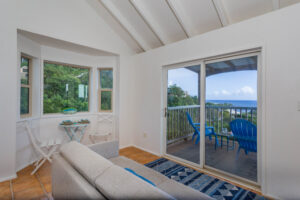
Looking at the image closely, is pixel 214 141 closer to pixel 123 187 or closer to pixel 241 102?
pixel 241 102

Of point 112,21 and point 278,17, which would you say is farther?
point 112,21

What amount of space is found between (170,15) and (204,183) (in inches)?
117

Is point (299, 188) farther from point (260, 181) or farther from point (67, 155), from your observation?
point (67, 155)

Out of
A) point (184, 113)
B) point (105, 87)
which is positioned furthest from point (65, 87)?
point (184, 113)

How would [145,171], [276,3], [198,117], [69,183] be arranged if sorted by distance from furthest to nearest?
[198,117] < [276,3] < [145,171] < [69,183]

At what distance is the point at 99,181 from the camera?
0.98m

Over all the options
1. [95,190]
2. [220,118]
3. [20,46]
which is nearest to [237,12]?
[220,118]

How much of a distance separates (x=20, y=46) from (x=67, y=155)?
248 centimetres

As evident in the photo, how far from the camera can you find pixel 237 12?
2387 mm

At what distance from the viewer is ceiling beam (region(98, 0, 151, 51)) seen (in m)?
3.05

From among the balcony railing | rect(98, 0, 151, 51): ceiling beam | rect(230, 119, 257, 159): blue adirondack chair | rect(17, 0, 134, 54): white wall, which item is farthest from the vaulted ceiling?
rect(230, 119, 257, 159): blue adirondack chair

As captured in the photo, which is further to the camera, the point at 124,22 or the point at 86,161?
the point at 124,22

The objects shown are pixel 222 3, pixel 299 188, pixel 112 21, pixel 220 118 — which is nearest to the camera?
pixel 299 188

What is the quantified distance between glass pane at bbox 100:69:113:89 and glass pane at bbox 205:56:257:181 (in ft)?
8.17
